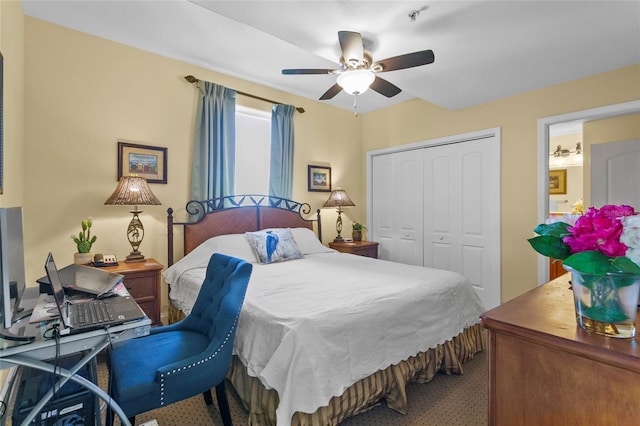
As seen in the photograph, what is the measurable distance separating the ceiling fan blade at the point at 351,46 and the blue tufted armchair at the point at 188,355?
5.15ft

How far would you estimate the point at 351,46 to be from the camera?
6.99ft

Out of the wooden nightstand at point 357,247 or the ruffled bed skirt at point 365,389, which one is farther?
the wooden nightstand at point 357,247

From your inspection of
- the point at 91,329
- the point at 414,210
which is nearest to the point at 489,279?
the point at 414,210

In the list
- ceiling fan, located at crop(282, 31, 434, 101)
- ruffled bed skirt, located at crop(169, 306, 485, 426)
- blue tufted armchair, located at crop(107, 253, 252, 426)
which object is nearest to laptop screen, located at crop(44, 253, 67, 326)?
blue tufted armchair, located at crop(107, 253, 252, 426)

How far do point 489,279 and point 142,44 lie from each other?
4496 mm

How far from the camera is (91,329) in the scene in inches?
46.5

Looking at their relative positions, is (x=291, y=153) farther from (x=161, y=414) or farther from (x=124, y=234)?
(x=161, y=414)

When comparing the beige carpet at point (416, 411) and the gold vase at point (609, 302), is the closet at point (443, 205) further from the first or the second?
the gold vase at point (609, 302)

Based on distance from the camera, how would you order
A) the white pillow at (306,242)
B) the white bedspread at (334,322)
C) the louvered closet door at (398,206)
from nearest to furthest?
the white bedspread at (334,322)
the white pillow at (306,242)
the louvered closet door at (398,206)

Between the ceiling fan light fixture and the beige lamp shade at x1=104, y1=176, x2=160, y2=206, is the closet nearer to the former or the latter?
the ceiling fan light fixture

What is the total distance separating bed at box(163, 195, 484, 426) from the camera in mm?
1546

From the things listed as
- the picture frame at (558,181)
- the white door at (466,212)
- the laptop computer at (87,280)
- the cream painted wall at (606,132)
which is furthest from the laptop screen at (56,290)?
the picture frame at (558,181)

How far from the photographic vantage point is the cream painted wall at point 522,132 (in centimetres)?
305

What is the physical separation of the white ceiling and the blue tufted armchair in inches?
68.1
